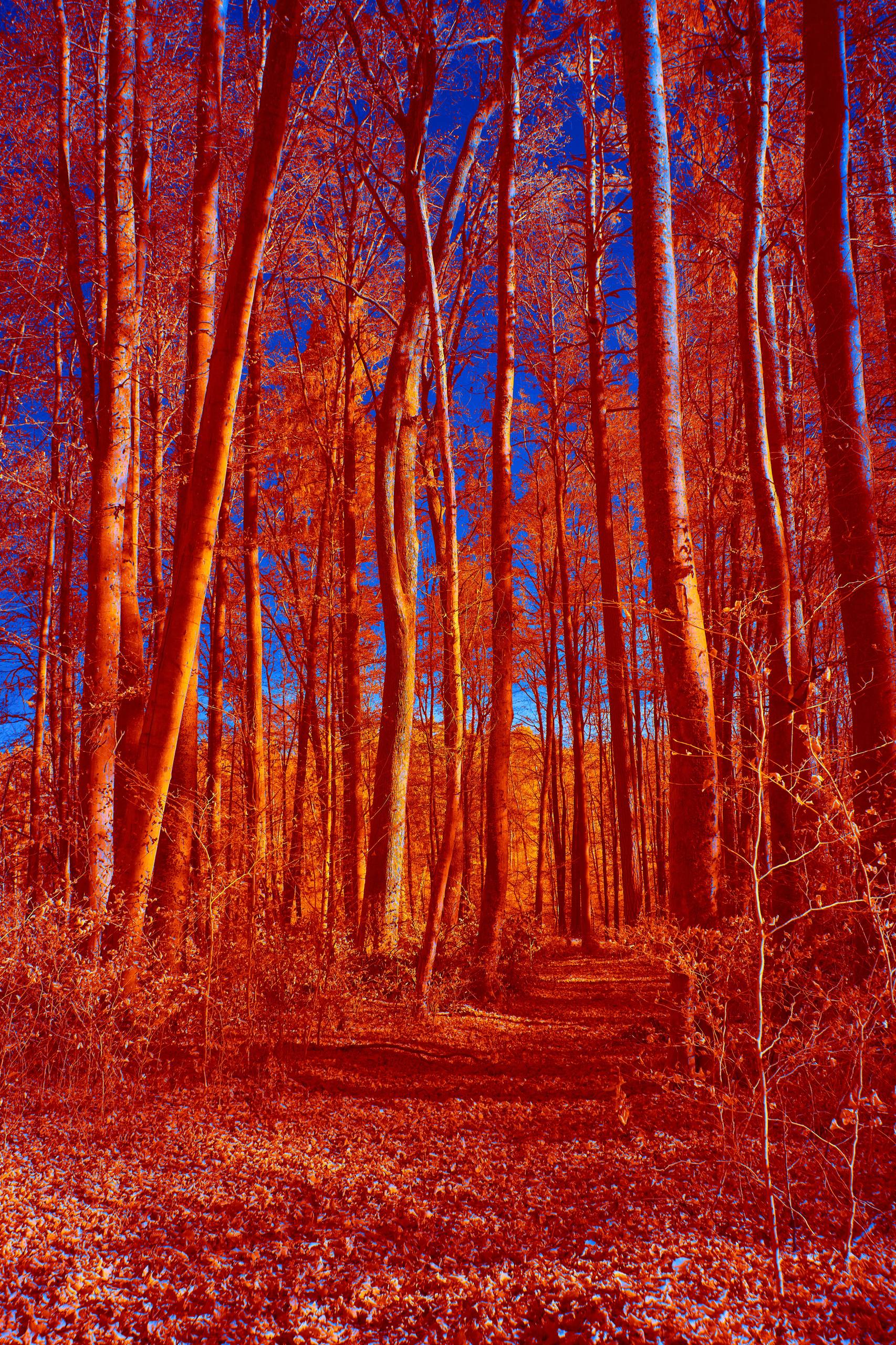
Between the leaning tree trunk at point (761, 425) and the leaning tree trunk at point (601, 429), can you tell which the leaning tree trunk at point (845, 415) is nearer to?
the leaning tree trunk at point (761, 425)

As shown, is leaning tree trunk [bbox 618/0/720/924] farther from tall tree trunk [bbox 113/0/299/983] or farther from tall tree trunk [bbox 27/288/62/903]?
tall tree trunk [bbox 27/288/62/903]

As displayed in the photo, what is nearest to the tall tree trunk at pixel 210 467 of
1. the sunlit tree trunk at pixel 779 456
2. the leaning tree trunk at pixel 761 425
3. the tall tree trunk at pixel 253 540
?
the tall tree trunk at pixel 253 540

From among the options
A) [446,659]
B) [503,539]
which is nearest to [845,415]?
[503,539]

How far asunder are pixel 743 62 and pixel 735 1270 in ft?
38.3

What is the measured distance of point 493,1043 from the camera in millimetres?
5668

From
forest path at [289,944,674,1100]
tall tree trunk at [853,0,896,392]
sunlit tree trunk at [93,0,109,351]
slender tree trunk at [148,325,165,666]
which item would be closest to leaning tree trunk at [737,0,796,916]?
tall tree trunk at [853,0,896,392]

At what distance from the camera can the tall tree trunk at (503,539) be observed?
8234 mm

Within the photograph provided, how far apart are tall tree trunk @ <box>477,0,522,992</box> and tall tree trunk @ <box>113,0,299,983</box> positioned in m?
3.95

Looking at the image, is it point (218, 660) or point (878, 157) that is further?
point (218, 660)

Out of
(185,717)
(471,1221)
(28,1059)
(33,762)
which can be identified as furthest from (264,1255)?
(33,762)

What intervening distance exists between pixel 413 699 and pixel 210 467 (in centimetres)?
466

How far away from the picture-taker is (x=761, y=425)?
7395 mm

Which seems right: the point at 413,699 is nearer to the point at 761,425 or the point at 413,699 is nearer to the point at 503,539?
the point at 503,539

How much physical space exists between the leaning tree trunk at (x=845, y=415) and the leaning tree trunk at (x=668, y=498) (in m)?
2.10
